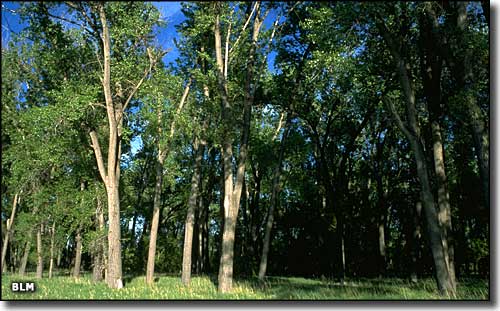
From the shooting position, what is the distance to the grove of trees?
33.7ft

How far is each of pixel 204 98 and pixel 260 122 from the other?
20.5 feet

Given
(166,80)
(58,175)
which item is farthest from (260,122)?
(58,175)

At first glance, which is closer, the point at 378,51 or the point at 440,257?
the point at 440,257

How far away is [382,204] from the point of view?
22.4m

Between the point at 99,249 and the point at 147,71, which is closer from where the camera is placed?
the point at 147,71

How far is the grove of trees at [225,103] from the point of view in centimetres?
1027

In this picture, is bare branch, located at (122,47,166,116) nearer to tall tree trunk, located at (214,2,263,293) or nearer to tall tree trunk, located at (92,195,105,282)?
tall tree trunk, located at (214,2,263,293)

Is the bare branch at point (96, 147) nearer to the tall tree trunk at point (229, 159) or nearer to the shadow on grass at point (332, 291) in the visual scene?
the tall tree trunk at point (229, 159)

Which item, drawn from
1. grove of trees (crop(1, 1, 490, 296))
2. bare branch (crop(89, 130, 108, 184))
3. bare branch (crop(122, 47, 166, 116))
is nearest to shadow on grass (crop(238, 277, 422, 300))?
grove of trees (crop(1, 1, 490, 296))

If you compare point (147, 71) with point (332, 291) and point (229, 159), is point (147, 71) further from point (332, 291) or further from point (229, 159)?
point (332, 291)

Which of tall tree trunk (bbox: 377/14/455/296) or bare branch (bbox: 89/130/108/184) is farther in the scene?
bare branch (bbox: 89/130/108/184)

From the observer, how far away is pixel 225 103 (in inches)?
495

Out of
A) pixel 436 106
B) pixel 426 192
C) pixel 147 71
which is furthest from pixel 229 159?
pixel 436 106

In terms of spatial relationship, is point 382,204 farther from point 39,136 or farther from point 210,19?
point 39,136
